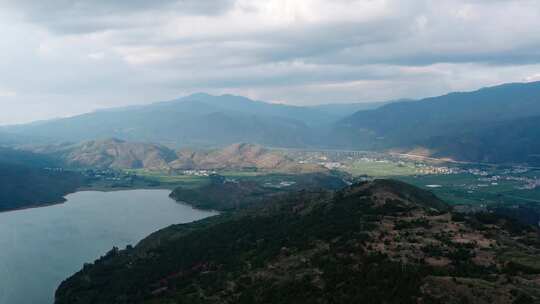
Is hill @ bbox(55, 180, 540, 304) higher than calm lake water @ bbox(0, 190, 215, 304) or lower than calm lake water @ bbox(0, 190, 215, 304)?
higher

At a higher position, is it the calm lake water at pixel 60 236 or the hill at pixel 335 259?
the hill at pixel 335 259

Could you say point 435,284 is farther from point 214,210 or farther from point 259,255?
point 214,210

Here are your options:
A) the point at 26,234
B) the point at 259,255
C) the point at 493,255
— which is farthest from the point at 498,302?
the point at 26,234

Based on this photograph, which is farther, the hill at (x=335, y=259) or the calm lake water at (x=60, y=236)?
the calm lake water at (x=60, y=236)

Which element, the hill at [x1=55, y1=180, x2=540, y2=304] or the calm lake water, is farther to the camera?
the calm lake water

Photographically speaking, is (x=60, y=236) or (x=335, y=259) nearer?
(x=335, y=259)
